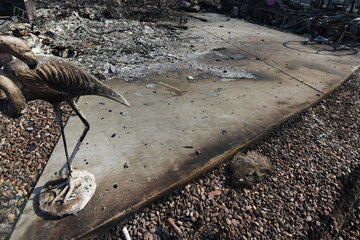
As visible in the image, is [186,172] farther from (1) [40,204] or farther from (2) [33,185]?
(2) [33,185]

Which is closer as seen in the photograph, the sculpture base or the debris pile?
the sculpture base

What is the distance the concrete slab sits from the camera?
72.7 inches

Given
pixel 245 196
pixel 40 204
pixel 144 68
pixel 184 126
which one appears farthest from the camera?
pixel 144 68

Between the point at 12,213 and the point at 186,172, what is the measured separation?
61.8 inches

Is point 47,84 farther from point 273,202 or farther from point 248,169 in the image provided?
point 273,202

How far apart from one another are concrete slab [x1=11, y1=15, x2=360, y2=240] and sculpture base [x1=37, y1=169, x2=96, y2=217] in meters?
0.06

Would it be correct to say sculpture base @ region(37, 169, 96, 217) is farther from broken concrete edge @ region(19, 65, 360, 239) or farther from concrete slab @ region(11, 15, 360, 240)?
broken concrete edge @ region(19, 65, 360, 239)

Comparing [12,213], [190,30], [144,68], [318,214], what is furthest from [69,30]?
[318,214]

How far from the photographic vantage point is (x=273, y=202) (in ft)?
6.79

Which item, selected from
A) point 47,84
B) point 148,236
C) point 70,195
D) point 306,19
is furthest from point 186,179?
point 306,19

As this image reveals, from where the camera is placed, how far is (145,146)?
2479 millimetres

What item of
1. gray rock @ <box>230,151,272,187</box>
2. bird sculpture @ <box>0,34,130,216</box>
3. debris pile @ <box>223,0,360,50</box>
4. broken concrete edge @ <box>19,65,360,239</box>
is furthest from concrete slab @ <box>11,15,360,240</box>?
debris pile @ <box>223,0,360,50</box>

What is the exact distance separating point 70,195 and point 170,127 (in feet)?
4.60

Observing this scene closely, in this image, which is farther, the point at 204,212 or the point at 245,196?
the point at 245,196
